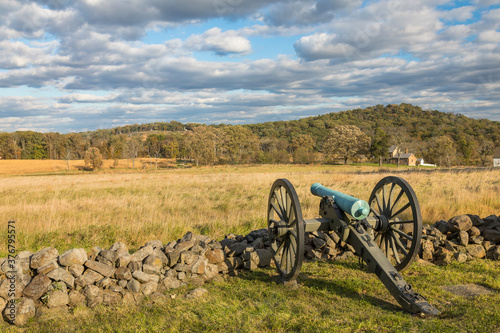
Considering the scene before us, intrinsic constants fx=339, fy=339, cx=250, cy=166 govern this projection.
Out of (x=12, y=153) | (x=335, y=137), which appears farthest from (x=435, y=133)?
(x=12, y=153)

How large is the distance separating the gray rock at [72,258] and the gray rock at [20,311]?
0.64 metres

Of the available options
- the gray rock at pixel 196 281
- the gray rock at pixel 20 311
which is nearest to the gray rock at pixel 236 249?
the gray rock at pixel 196 281

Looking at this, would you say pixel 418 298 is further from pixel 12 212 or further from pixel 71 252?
pixel 12 212

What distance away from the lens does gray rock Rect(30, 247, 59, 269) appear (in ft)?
16.3

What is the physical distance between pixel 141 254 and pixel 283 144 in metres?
93.8

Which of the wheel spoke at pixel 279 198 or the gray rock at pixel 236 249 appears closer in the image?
the wheel spoke at pixel 279 198

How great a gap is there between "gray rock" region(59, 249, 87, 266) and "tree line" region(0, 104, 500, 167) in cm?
6242

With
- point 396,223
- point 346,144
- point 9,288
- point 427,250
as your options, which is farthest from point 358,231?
point 346,144

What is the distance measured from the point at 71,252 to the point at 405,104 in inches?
7754

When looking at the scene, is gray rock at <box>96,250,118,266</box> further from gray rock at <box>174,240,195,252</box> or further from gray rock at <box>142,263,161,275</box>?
gray rock at <box>174,240,195,252</box>

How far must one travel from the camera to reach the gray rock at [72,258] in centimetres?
499

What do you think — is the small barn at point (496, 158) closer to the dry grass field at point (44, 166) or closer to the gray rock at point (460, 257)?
the dry grass field at point (44, 166)

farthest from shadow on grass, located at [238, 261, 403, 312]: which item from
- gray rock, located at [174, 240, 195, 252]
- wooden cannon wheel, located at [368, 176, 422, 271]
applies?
gray rock, located at [174, 240, 195, 252]

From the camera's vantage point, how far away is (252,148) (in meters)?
86.8
